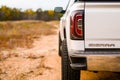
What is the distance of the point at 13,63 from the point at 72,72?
13.6 feet

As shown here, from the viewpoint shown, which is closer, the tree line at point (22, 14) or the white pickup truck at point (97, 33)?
the white pickup truck at point (97, 33)

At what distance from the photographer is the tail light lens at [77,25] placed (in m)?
4.36

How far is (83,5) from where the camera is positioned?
4.32 metres

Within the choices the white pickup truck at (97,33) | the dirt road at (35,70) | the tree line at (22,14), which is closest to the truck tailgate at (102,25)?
the white pickup truck at (97,33)

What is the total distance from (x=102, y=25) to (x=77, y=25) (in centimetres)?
32

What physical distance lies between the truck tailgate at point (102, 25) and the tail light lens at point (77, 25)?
0.07 meters

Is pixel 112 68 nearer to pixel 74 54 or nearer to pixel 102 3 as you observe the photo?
pixel 74 54

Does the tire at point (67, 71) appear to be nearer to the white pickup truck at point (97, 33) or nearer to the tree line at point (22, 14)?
the white pickup truck at point (97, 33)

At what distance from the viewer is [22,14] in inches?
5118

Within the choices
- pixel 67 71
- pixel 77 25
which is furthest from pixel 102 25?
pixel 67 71

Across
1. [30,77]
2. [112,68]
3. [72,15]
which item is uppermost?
[72,15]

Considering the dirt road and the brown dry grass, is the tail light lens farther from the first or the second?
the brown dry grass

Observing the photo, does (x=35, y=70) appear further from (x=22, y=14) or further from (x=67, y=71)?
(x=22, y=14)

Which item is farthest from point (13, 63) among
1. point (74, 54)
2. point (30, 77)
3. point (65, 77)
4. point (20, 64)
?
point (74, 54)
